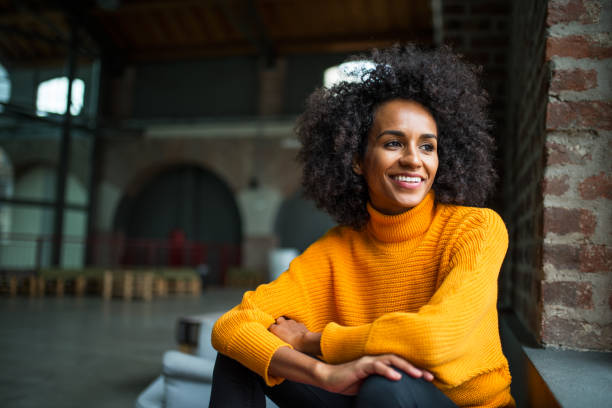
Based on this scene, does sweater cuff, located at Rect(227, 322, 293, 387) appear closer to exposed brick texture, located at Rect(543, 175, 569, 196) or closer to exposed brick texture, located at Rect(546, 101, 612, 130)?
exposed brick texture, located at Rect(543, 175, 569, 196)

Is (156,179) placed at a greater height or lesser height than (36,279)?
greater

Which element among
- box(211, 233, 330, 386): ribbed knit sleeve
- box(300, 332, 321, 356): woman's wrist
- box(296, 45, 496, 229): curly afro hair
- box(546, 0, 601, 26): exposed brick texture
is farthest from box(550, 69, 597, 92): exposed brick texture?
box(300, 332, 321, 356): woman's wrist

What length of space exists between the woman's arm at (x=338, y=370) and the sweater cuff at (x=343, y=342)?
0.03m

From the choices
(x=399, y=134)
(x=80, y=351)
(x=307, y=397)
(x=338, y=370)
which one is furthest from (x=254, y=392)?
(x=80, y=351)

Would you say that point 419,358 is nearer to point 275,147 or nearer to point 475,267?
point 475,267

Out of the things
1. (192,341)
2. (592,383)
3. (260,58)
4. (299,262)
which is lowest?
(192,341)

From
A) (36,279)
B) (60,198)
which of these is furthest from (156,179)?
(36,279)

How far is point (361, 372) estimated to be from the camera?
1051 millimetres

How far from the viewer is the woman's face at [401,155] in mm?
1323

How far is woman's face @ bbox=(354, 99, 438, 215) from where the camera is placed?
1.32 meters

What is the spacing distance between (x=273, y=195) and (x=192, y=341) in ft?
28.5

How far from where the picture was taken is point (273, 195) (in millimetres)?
11383

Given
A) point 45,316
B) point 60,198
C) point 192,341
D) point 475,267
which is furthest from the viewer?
point 60,198

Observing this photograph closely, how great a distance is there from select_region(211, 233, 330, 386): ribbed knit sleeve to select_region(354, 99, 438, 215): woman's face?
286mm
